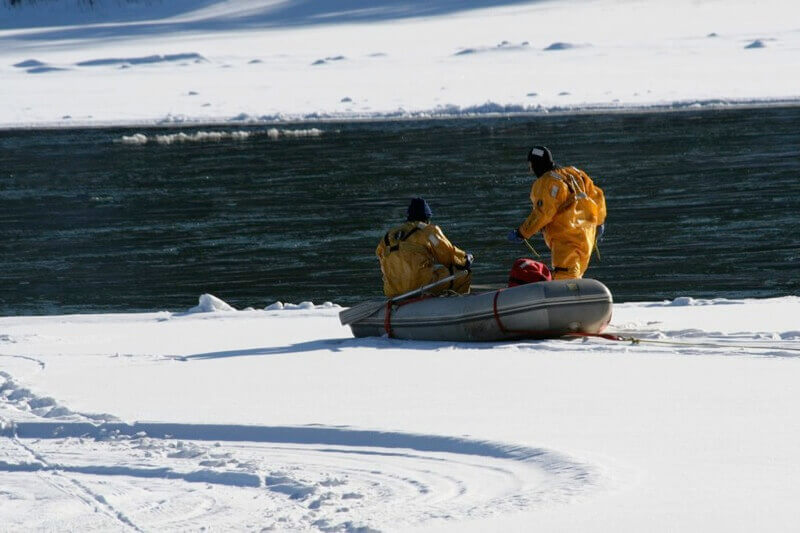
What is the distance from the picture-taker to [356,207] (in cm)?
1806

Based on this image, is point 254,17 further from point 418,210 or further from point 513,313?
point 513,313

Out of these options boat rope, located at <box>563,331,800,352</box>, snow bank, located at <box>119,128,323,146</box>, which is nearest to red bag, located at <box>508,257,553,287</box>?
boat rope, located at <box>563,331,800,352</box>

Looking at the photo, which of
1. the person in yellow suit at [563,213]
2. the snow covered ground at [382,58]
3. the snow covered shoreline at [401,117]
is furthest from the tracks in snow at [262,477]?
the snow covered ground at [382,58]

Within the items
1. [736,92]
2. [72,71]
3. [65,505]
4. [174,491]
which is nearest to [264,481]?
[174,491]

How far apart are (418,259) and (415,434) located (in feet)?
10.3

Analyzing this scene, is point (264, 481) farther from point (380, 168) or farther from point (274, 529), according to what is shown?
point (380, 168)

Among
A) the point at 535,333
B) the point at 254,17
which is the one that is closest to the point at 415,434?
the point at 535,333

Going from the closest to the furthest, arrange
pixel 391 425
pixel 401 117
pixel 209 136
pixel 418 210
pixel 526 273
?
pixel 391 425, pixel 526 273, pixel 418 210, pixel 209 136, pixel 401 117

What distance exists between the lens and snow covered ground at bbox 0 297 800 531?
4.32 meters

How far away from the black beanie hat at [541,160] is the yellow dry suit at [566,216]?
1.9 inches

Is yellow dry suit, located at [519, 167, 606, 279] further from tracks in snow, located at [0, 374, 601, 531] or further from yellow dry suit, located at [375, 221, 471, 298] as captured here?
tracks in snow, located at [0, 374, 601, 531]

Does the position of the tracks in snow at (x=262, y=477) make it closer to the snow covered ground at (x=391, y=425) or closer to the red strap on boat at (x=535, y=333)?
the snow covered ground at (x=391, y=425)

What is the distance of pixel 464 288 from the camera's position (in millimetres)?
8531

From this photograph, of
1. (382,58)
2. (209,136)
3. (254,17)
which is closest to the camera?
(209,136)
